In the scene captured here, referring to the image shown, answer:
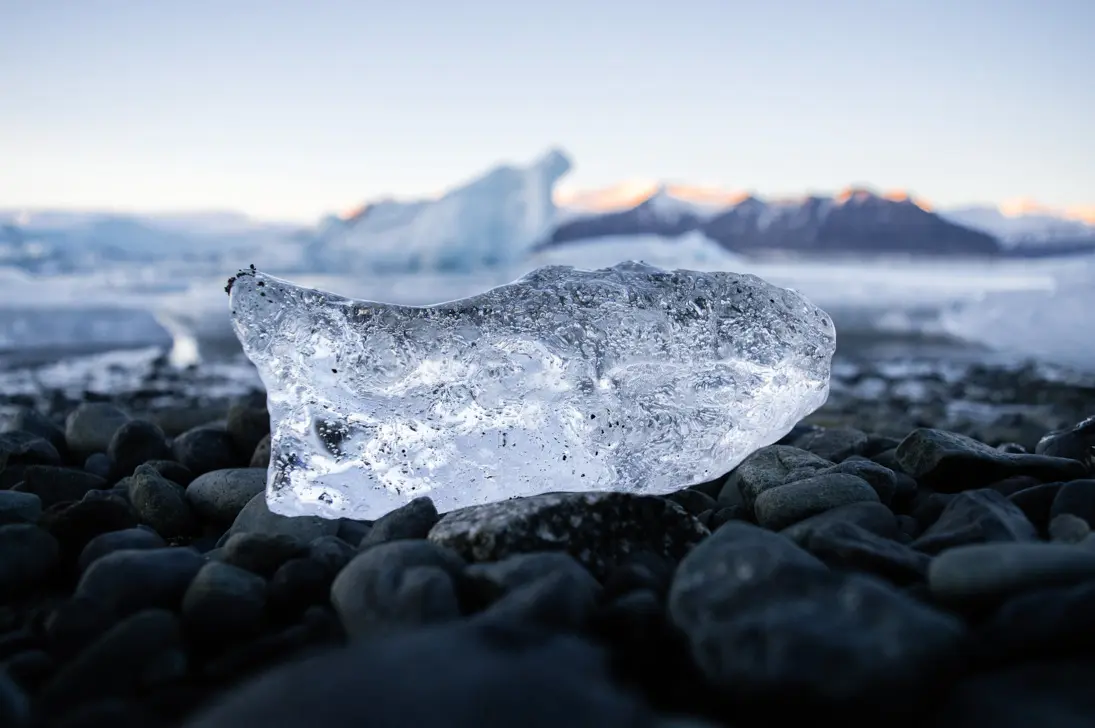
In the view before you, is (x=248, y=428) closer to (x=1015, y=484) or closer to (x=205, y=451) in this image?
(x=205, y=451)

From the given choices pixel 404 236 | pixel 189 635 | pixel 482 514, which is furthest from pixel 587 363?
pixel 404 236

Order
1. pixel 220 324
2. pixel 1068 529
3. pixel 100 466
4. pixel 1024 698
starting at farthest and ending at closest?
1. pixel 220 324
2. pixel 100 466
3. pixel 1068 529
4. pixel 1024 698

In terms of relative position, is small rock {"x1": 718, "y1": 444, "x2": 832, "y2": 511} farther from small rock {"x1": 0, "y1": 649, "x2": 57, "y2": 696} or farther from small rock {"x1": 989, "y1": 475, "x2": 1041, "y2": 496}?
small rock {"x1": 0, "y1": 649, "x2": 57, "y2": 696}

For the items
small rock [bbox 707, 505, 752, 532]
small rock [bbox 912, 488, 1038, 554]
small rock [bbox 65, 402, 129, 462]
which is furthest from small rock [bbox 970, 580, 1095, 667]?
small rock [bbox 65, 402, 129, 462]

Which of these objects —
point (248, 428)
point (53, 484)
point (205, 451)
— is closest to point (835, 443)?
point (248, 428)

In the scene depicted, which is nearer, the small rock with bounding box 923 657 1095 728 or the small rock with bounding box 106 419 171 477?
the small rock with bounding box 923 657 1095 728

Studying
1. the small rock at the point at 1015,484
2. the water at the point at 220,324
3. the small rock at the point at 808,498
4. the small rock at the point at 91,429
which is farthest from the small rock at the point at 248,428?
the water at the point at 220,324
